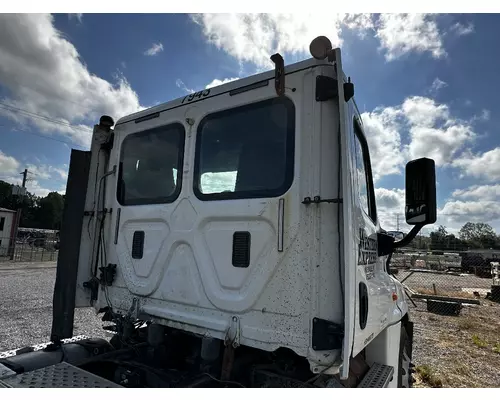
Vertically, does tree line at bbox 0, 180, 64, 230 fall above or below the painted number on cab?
above

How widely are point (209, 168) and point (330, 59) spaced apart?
109cm

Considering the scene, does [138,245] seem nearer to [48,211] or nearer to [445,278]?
[445,278]

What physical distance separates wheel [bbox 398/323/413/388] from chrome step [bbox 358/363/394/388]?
80 cm

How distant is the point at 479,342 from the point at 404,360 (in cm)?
509

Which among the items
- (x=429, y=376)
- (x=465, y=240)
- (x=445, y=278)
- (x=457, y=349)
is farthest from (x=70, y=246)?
(x=465, y=240)

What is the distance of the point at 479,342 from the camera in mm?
7570

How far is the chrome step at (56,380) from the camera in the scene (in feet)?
6.88

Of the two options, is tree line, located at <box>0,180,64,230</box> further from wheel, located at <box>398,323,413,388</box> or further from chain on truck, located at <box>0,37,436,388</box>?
wheel, located at <box>398,323,413,388</box>

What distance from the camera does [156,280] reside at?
107 inches

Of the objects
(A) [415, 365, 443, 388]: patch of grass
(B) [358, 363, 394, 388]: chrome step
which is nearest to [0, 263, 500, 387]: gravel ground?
(A) [415, 365, 443, 388]: patch of grass

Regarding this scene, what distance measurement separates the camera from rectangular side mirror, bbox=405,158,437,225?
2.32 meters

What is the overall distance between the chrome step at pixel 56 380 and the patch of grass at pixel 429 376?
15.5 ft

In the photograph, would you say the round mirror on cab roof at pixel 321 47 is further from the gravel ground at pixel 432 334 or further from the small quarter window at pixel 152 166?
the gravel ground at pixel 432 334

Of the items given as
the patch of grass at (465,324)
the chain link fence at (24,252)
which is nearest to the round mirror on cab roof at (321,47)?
the patch of grass at (465,324)
